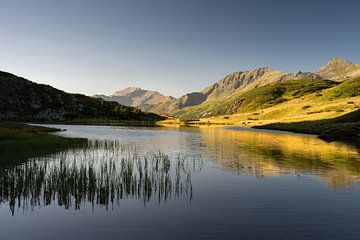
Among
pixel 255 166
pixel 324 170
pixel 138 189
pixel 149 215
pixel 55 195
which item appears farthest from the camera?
pixel 255 166

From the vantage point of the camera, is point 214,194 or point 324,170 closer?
point 214,194

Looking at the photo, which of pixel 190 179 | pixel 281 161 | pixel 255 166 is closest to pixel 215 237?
pixel 190 179

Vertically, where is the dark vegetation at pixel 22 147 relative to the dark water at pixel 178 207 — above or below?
above

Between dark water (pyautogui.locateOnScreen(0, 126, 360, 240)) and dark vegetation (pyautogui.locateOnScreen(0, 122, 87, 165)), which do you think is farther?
dark vegetation (pyautogui.locateOnScreen(0, 122, 87, 165))

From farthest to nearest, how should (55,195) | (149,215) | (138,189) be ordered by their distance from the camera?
(138,189) → (55,195) → (149,215)

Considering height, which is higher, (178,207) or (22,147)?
(22,147)

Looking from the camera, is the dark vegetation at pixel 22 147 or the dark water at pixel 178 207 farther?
the dark vegetation at pixel 22 147

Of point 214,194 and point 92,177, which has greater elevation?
point 92,177

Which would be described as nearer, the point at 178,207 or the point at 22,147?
the point at 178,207

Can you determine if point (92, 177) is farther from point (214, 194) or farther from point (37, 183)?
point (214, 194)

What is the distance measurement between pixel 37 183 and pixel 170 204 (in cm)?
1148

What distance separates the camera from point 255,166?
43812 millimetres

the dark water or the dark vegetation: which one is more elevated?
the dark vegetation

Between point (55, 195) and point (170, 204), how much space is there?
9537 mm
